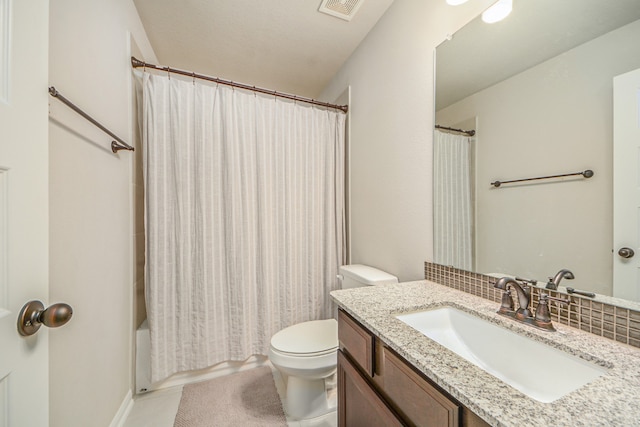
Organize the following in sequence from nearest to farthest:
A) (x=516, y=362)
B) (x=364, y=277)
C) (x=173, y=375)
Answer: (x=516, y=362) → (x=364, y=277) → (x=173, y=375)

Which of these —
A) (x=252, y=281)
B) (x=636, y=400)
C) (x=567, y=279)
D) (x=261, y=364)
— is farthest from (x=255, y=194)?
(x=636, y=400)

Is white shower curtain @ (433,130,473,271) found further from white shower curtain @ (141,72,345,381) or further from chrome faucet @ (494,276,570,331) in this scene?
white shower curtain @ (141,72,345,381)

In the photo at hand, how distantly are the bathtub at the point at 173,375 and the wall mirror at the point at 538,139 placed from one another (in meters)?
1.62

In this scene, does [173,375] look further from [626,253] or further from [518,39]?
[518,39]

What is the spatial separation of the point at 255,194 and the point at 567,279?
168 centimetres

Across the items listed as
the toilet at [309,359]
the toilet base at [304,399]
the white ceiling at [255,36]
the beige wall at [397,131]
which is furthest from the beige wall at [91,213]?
the beige wall at [397,131]

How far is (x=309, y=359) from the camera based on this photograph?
4.19ft

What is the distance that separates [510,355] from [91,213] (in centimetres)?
168

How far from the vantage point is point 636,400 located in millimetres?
439

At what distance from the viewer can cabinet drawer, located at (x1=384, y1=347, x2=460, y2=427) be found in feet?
1.69

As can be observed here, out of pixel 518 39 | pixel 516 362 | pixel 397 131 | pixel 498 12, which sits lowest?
pixel 516 362

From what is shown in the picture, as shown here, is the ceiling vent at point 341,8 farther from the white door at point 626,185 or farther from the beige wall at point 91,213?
the white door at point 626,185

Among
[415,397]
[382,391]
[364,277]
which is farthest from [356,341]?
[364,277]

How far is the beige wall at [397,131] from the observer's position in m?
1.27
